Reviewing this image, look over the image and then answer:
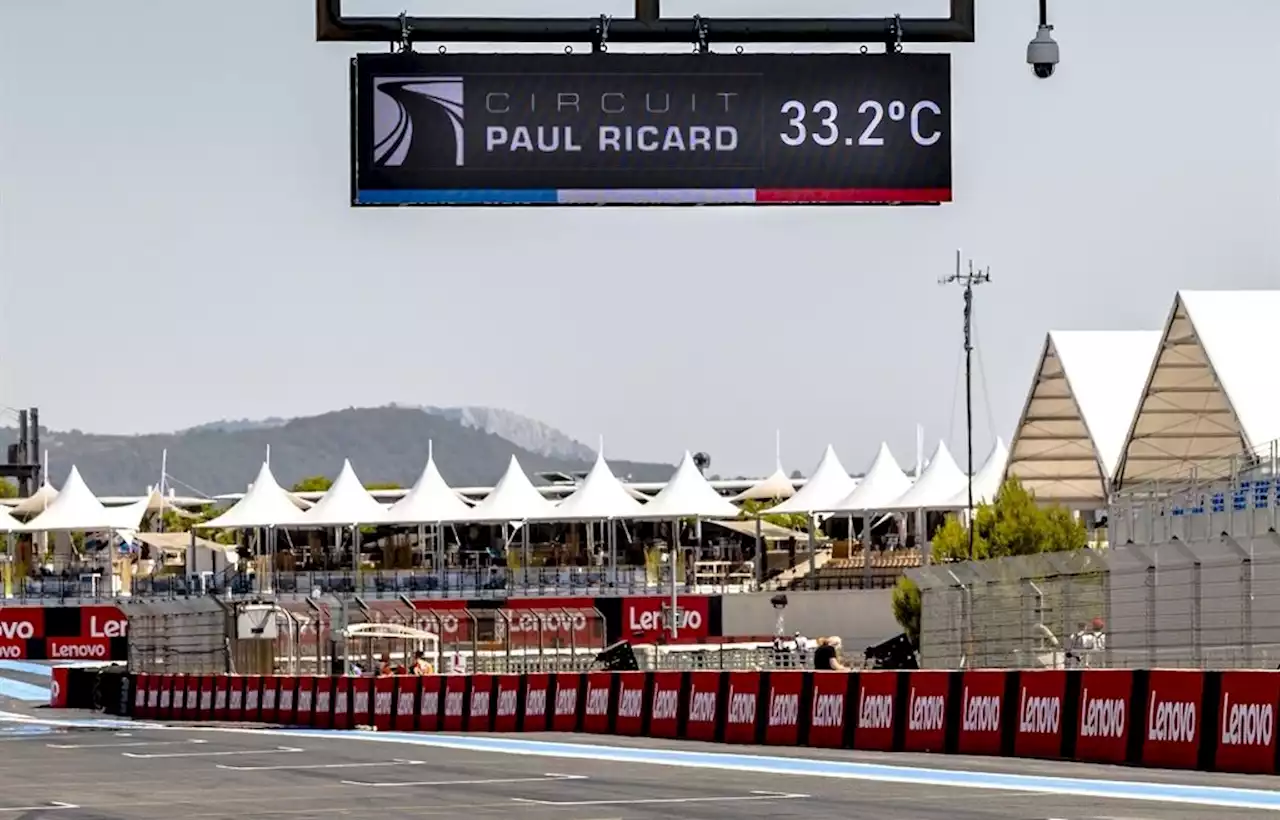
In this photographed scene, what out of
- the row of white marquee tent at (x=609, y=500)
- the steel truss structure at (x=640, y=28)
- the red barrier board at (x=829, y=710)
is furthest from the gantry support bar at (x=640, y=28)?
the row of white marquee tent at (x=609, y=500)

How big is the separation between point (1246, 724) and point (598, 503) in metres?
66.2

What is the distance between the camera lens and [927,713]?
85.9 feet

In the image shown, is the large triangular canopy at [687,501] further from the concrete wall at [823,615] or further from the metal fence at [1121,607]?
the metal fence at [1121,607]

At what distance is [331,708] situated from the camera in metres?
41.8

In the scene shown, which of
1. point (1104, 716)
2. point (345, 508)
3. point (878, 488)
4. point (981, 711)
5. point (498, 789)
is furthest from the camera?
point (345, 508)

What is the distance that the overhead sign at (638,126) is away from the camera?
16.4 m

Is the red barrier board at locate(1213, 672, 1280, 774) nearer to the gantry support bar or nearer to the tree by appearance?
the gantry support bar

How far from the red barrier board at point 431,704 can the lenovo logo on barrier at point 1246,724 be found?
19.0 meters

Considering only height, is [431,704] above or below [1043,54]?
below

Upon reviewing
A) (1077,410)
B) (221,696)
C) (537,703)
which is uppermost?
(1077,410)

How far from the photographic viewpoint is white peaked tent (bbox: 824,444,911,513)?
8519cm

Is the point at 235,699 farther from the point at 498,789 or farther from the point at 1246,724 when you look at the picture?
the point at 1246,724

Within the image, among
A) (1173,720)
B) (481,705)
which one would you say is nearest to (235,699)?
(481,705)

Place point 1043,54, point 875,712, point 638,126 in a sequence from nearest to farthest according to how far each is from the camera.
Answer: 1. point 1043,54
2. point 638,126
3. point 875,712
